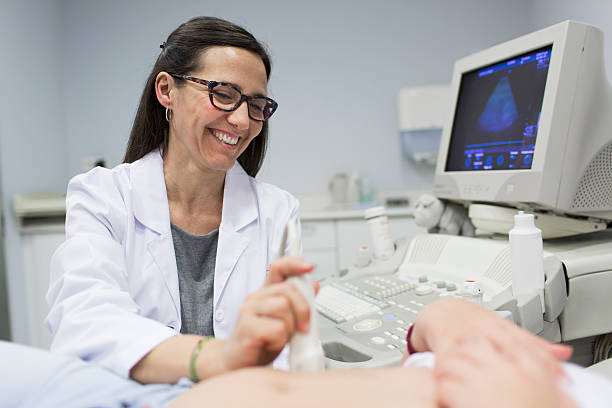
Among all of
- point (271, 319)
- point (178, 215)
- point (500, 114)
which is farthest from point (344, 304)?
point (500, 114)

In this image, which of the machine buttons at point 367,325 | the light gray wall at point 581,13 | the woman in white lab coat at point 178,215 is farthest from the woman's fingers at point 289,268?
the light gray wall at point 581,13

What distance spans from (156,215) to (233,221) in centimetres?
21

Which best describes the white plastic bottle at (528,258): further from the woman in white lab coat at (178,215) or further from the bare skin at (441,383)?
the woman in white lab coat at (178,215)

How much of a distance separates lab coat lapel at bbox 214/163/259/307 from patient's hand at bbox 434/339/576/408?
29.1 inches

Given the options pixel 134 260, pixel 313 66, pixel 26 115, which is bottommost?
pixel 134 260

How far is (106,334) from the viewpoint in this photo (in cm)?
77

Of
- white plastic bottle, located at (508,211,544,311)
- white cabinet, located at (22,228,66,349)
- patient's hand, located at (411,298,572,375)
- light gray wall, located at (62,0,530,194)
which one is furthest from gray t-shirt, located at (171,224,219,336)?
light gray wall, located at (62,0,530,194)

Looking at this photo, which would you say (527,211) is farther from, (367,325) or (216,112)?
(216,112)

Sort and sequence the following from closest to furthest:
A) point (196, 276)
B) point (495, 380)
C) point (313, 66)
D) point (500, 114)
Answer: point (495, 380)
point (196, 276)
point (500, 114)
point (313, 66)

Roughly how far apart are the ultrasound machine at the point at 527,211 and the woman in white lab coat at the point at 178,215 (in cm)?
30

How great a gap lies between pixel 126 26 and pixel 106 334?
341cm

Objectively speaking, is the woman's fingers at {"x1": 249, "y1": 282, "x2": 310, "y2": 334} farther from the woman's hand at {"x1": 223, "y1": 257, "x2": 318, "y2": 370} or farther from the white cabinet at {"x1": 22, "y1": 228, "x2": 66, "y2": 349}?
the white cabinet at {"x1": 22, "y1": 228, "x2": 66, "y2": 349}

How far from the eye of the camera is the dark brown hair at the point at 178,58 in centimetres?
119

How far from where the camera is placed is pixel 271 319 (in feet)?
1.92
